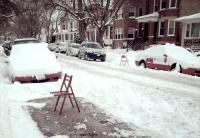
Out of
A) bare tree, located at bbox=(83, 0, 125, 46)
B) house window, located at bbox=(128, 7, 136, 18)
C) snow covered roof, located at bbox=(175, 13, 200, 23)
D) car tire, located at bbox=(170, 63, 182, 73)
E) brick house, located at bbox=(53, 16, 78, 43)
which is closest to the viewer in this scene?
car tire, located at bbox=(170, 63, 182, 73)

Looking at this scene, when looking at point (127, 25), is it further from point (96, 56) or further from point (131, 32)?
point (96, 56)

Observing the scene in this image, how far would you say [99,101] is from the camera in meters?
9.63

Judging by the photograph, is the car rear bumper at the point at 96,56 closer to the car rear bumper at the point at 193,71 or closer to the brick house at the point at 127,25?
the car rear bumper at the point at 193,71

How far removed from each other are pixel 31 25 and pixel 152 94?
55525mm

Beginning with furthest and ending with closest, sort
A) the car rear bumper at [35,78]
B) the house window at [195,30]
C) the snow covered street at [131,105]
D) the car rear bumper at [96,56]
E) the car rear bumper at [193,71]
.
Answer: the house window at [195,30] < the car rear bumper at [96,56] < the car rear bumper at [193,71] < the car rear bumper at [35,78] < the snow covered street at [131,105]

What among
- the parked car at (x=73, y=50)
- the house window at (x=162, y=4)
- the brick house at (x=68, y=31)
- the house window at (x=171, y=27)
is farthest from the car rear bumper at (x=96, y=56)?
the brick house at (x=68, y=31)

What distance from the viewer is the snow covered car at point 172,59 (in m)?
16.9

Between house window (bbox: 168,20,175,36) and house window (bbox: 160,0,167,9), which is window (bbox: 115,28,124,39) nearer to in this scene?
house window (bbox: 160,0,167,9)

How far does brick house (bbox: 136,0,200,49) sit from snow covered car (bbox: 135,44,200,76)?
12.3 meters

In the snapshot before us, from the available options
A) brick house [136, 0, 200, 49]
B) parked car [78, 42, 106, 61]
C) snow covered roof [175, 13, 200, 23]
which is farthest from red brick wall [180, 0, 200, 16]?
parked car [78, 42, 106, 61]

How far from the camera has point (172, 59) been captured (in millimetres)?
17906

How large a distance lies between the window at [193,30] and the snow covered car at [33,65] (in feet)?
69.7

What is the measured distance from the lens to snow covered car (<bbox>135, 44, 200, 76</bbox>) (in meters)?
16.9

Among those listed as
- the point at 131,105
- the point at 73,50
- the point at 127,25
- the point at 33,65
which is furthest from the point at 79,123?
the point at 127,25
